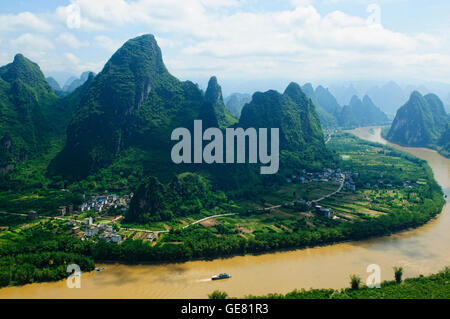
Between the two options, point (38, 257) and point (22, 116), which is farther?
point (22, 116)

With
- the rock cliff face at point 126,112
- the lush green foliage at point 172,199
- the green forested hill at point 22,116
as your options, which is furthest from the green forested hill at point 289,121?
the green forested hill at point 22,116

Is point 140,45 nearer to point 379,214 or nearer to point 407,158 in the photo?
point 379,214

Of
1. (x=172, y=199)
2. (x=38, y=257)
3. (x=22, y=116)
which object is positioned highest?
(x=22, y=116)

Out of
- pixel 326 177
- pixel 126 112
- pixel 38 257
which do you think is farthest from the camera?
pixel 326 177

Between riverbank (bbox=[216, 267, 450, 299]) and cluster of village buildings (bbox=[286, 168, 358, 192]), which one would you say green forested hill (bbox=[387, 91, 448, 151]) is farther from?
riverbank (bbox=[216, 267, 450, 299])

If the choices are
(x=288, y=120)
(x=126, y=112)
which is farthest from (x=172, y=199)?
(x=288, y=120)

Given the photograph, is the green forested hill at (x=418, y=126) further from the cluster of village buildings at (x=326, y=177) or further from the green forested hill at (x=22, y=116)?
the green forested hill at (x=22, y=116)

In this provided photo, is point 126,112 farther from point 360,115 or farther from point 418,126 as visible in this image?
point 360,115

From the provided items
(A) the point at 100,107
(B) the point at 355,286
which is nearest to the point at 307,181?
(B) the point at 355,286
